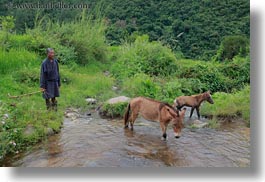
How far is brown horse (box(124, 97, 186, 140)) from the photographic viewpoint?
5215 mm

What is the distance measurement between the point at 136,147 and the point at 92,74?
433 centimetres

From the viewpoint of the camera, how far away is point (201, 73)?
926 centimetres

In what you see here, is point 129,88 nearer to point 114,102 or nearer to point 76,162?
point 114,102

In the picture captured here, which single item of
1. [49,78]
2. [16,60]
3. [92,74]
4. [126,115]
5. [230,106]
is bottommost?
[126,115]

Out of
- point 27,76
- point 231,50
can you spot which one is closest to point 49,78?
point 27,76

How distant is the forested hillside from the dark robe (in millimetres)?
988

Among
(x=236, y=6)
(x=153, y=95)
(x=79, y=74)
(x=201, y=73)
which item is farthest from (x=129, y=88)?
(x=236, y=6)

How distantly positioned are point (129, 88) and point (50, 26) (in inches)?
127

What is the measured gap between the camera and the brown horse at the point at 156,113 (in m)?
5.21

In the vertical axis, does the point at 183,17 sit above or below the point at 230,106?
above

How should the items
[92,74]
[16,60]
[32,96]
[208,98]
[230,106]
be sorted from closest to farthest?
[32,96], [230,106], [208,98], [16,60], [92,74]

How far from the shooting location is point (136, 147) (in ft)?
17.2

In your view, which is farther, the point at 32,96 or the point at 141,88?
the point at 141,88

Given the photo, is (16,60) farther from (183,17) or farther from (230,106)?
(230,106)
